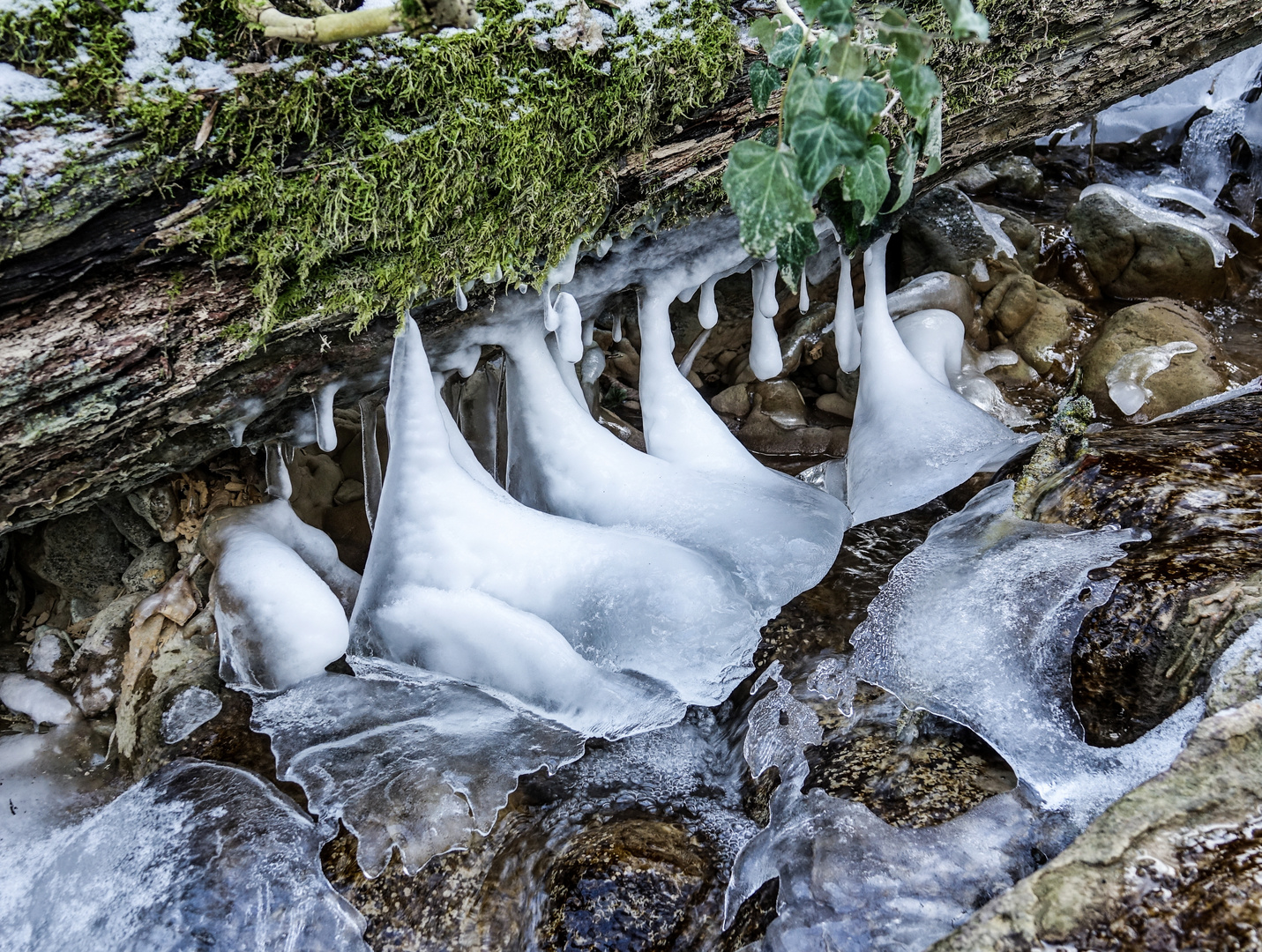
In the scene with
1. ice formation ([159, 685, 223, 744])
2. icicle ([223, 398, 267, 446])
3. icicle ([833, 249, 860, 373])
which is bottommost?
ice formation ([159, 685, 223, 744])

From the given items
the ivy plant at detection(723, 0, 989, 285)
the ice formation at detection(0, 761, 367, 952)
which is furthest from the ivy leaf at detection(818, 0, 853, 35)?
the ice formation at detection(0, 761, 367, 952)

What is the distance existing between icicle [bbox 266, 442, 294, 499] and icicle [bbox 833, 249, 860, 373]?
216 cm

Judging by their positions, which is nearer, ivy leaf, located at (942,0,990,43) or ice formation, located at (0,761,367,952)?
ivy leaf, located at (942,0,990,43)

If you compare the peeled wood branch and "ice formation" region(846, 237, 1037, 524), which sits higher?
the peeled wood branch

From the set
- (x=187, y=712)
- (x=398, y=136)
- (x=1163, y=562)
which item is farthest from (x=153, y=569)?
(x=1163, y=562)

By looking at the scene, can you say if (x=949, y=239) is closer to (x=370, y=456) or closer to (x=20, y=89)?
(x=370, y=456)

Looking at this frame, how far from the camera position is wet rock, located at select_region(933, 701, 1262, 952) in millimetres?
1230

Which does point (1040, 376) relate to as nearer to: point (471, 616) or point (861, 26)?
point (861, 26)

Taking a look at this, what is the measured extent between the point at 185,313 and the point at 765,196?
4.22 feet

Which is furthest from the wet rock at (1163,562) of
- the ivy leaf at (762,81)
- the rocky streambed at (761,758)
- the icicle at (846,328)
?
the ivy leaf at (762,81)

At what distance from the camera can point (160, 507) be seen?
2.71 m

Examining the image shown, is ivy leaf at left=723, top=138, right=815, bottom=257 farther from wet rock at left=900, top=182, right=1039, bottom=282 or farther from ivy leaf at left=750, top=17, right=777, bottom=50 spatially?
wet rock at left=900, top=182, right=1039, bottom=282

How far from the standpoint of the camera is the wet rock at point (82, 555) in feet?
9.31

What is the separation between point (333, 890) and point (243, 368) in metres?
1.30
